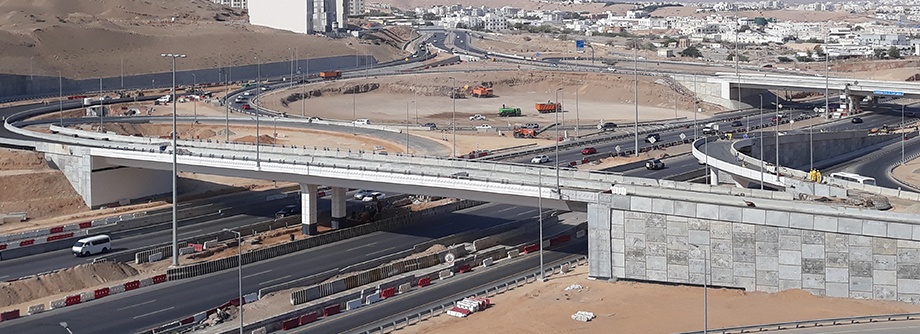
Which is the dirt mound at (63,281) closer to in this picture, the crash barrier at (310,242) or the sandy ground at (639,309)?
the crash barrier at (310,242)

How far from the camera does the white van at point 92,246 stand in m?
63.4

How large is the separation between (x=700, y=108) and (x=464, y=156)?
56.3 meters

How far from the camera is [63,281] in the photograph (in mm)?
56375

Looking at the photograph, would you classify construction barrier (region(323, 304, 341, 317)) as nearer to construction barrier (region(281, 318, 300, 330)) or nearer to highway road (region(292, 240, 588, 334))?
highway road (region(292, 240, 588, 334))

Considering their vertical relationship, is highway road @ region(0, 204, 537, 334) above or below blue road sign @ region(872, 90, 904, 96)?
below

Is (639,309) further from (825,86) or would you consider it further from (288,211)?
(825,86)

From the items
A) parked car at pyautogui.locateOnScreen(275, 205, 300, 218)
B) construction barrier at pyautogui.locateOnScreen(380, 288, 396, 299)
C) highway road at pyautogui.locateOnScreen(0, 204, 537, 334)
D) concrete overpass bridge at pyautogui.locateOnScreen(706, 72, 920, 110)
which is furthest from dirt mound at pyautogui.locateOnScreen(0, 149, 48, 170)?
concrete overpass bridge at pyautogui.locateOnScreen(706, 72, 920, 110)

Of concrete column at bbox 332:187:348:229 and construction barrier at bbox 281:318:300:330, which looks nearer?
construction barrier at bbox 281:318:300:330

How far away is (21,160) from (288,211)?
24287 mm

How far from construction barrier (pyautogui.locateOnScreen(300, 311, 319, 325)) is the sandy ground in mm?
4301

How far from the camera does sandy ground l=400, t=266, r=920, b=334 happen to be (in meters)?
46.8

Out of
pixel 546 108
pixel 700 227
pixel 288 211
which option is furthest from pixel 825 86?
pixel 700 227

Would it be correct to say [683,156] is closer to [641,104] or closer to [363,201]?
[363,201]

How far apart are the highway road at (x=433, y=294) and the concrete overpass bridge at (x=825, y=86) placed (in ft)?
254
